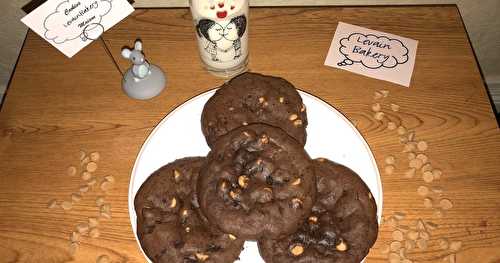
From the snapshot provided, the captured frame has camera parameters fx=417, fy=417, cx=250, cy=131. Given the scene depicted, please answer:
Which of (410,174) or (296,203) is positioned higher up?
(296,203)

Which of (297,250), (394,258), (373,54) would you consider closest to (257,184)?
(297,250)

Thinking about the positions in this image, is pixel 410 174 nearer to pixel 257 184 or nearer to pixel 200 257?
pixel 257 184

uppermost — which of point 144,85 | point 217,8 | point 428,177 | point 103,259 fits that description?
point 217,8

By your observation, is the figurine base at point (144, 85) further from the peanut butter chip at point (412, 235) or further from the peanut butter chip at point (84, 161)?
the peanut butter chip at point (412, 235)

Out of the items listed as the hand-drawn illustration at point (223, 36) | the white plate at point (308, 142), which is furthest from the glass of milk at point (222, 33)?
the white plate at point (308, 142)

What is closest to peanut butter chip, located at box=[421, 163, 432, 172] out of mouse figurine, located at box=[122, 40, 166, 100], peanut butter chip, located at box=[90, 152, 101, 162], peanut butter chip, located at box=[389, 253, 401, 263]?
peanut butter chip, located at box=[389, 253, 401, 263]

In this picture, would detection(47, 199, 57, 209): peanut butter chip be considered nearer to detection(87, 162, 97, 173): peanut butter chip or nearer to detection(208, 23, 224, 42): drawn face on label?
detection(87, 162, 97, 173): peanut butter chip

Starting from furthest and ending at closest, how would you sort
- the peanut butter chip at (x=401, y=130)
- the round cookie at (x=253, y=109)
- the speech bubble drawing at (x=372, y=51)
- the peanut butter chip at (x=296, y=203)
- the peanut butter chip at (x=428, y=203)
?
the speech bubble drawing at (x=372, y=51) → the peanut butter chip at (x=401, y=130) → the peanut butter chip at (x=428, y=203) → the round cookie at (x=253, y=109) → the peanut butter chip at (x=296, y=203)

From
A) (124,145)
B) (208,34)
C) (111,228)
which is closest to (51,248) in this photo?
(111,228)
